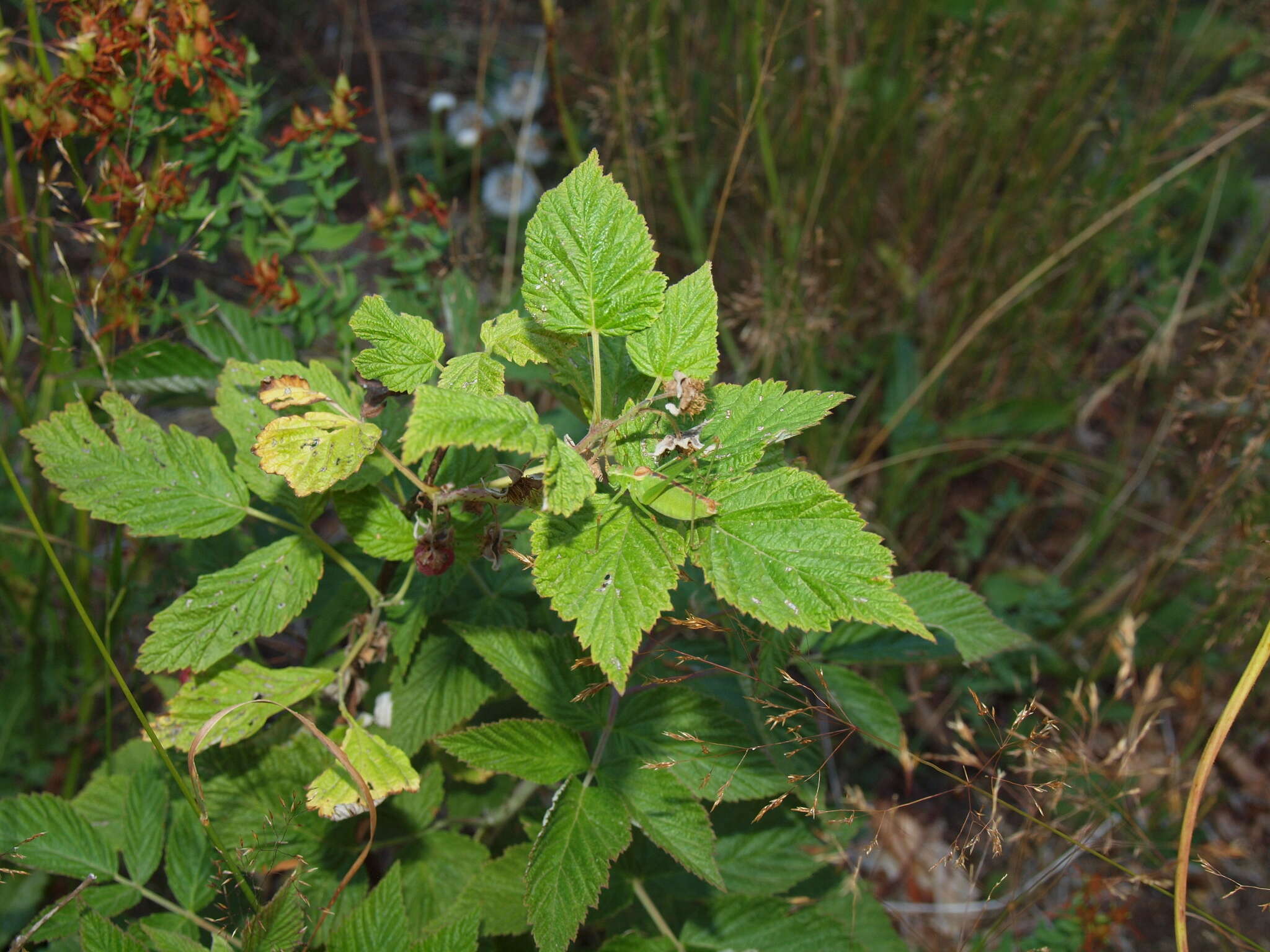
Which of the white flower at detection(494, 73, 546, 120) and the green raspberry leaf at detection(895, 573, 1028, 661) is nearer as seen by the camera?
the green raspberry leaf at detection(895, 573, 1028, 661)

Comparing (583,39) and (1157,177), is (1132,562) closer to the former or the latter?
(1157,177)

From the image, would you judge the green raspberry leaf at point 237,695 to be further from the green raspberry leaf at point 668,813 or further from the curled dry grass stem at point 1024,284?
the curled dry grass stem at point 1024,284

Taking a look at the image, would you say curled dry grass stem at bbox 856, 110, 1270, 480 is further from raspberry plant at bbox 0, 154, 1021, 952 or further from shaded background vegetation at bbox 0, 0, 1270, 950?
raspberry plant at bbox 0, 154, 1021, 952

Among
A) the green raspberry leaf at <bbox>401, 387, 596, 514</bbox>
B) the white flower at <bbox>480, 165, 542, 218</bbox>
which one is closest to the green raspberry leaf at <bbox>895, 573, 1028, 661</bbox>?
the green raspberry leaf at <bbox>401, 387, 596, 514</bbox>

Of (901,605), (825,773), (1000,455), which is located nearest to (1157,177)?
(1000,455)

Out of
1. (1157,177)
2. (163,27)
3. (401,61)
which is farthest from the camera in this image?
(401,61)
